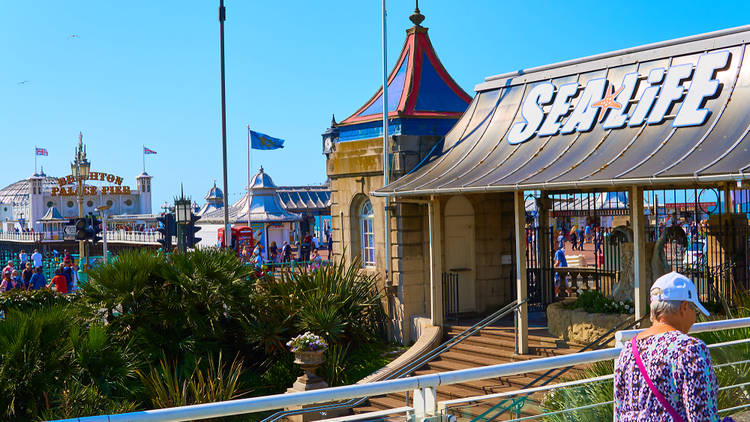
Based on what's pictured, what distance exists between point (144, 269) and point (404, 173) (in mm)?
5736

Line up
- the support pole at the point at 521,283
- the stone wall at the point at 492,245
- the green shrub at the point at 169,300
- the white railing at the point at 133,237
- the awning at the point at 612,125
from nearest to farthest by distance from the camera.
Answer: the awning at the point at 612,125
the support pole at the point at 521,283
the green shrub at the point at 169,300
the stone wall at the point at 492,245
the white railing at the point at 133,237

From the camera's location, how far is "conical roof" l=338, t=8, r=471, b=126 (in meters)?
18.0

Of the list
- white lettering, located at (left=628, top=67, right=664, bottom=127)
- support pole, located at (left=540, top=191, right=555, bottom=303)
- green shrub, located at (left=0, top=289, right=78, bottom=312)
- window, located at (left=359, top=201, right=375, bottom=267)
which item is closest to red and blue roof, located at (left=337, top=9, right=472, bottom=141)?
window, located at (left=359, top=201, right=375, bottom=267)

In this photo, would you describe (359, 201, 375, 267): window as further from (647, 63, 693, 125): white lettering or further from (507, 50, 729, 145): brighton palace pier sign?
(647, 63, 693, 125): white lettering

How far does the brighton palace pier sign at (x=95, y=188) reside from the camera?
10875cm

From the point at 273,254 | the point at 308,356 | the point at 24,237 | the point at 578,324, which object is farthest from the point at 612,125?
the point at 24,237

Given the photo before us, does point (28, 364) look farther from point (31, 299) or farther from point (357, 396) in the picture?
point (357, 396)

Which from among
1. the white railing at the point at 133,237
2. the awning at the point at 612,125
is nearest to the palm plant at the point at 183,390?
the awning at the point at 612,125

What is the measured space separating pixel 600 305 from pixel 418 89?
7.50 meters

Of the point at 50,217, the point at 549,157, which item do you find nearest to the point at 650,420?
the point at 549,157

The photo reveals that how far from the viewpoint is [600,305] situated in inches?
513

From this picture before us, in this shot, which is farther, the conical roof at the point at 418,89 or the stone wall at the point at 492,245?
the conical roof at the point at 418,89

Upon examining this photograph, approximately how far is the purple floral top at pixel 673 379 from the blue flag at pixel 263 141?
85.3 feet

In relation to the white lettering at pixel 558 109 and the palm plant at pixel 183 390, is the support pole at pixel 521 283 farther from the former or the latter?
the palm plant at pixel 183 390
